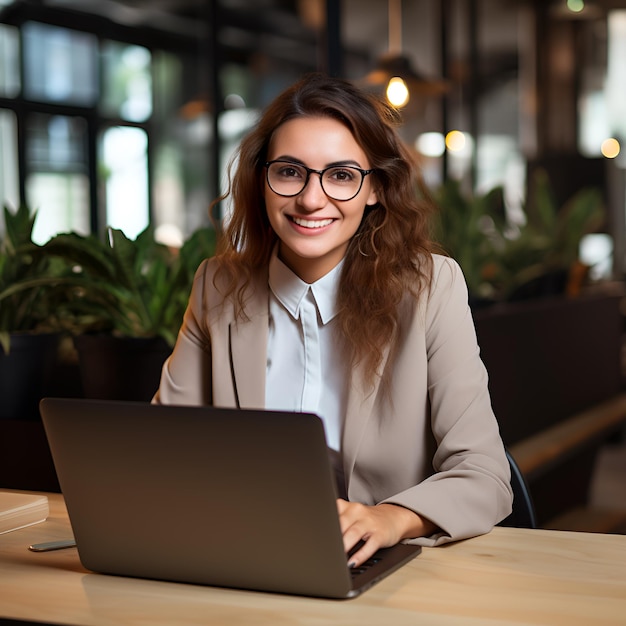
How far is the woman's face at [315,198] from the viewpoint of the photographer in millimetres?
1710

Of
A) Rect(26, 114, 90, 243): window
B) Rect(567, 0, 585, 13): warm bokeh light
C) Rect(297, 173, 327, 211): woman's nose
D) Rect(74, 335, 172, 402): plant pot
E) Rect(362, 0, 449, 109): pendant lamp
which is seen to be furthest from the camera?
Rect(567, 0, 585, 13): warm bokeh light

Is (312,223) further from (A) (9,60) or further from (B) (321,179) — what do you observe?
(A) (9,60)

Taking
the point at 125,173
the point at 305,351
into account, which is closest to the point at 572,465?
the point at 305,351

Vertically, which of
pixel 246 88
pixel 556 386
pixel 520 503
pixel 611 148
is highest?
pixel 246 88

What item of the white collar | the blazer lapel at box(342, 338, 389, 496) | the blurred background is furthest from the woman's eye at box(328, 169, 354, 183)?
the blurred background

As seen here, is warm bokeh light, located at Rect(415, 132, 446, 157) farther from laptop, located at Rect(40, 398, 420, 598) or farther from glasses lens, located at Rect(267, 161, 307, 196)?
laptop, located at Rect(40, 398, 420, 598)

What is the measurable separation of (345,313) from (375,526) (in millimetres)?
502

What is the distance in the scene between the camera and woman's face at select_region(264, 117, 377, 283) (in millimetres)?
1710

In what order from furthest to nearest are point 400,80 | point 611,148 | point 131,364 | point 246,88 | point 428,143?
point 428,143 < point 611,148 < point 246,88 < point 400,80 < point 131,364

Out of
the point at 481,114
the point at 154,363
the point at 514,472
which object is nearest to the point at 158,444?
the point at 514,472

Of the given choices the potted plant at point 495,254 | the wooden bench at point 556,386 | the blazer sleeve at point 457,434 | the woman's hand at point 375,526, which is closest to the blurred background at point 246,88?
the potted plant at point 495,254

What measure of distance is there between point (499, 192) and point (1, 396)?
3.07 metres

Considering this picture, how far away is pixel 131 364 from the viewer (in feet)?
7.30

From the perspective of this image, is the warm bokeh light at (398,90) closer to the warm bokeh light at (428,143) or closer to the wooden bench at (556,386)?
the wooden bench at (556,386)
